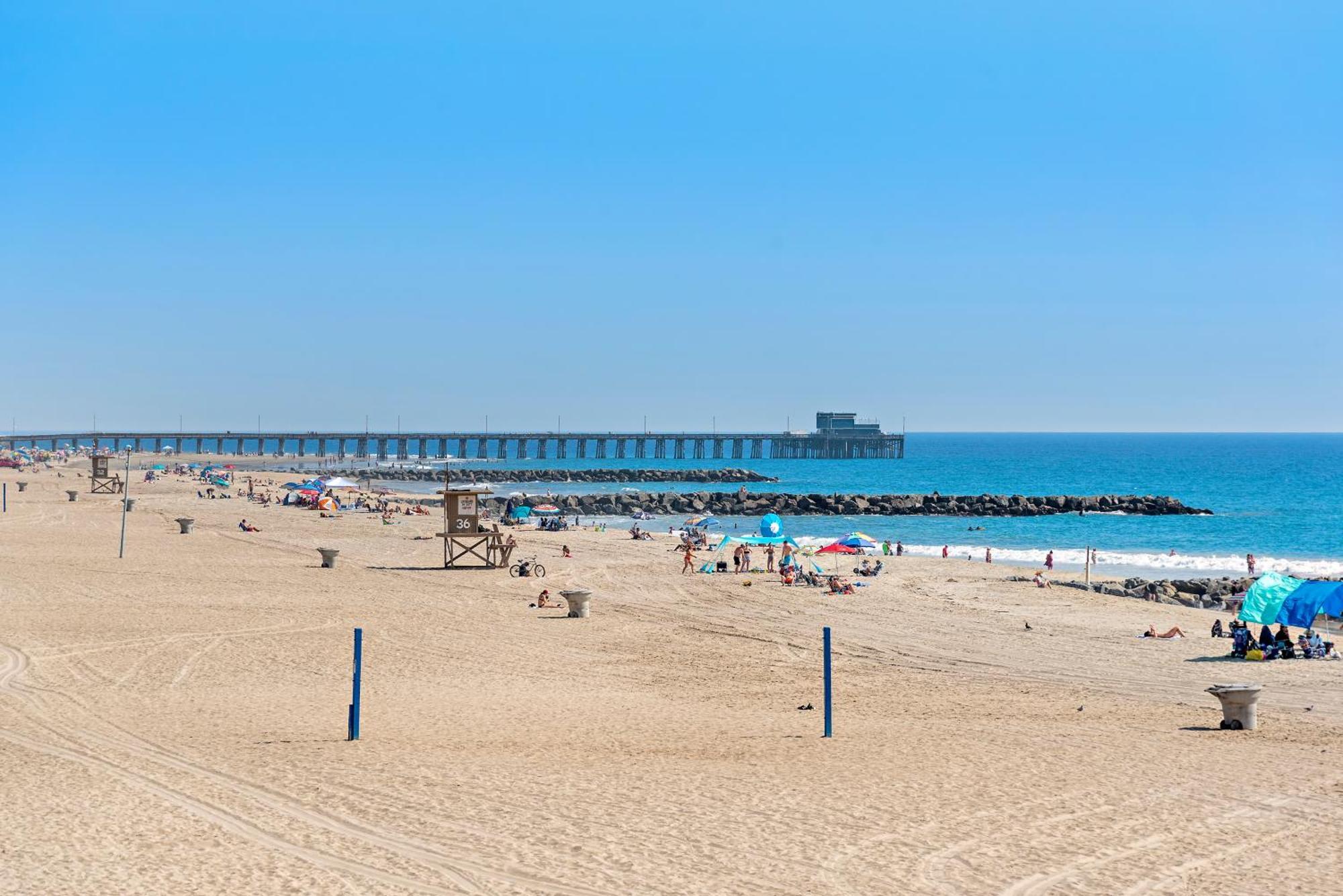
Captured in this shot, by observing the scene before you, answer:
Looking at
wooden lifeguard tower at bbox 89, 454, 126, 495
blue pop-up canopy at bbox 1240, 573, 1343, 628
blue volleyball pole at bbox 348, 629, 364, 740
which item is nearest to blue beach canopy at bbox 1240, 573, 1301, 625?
blue pop-up canopy at bbox 1240, 573, 1343, 628

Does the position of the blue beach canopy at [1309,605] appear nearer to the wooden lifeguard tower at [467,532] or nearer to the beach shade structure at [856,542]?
the beach shade structure at [856,542]

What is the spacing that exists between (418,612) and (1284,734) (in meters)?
15.0

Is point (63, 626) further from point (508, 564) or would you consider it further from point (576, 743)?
point (508, 564)

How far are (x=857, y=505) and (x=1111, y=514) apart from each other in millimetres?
15094

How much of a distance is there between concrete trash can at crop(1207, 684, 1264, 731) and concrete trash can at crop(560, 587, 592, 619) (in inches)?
482

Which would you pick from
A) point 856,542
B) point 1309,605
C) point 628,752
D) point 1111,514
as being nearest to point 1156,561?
point 856,542

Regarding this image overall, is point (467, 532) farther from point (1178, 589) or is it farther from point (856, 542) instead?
point (1178, 589)

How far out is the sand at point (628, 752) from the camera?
7.95m

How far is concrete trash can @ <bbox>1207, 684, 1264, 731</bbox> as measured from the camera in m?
13.1

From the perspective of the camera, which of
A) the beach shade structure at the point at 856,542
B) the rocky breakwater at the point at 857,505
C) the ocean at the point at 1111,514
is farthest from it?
the rocky breakwater at the point at 857,505

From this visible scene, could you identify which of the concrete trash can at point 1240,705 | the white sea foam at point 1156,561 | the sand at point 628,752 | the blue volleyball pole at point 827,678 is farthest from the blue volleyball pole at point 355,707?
the white sea foam at point 1156,561

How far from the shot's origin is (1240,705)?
13.1 metres

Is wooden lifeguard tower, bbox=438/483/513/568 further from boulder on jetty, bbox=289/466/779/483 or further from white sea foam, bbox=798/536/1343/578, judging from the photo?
boulder on jetty, bbox=289/466/779/483

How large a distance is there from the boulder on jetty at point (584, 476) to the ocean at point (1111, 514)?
158 inches
